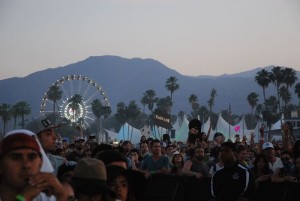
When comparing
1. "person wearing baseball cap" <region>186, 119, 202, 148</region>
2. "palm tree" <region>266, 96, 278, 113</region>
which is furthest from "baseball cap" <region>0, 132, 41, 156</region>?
"palm tree" <region>266, 96, 278, 113</region>

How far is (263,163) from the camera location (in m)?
9.83

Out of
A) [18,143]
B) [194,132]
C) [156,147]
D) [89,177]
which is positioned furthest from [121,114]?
[18,143]

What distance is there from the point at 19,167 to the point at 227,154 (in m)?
5.56

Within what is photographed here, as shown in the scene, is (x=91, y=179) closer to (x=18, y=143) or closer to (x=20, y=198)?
(x=18, y=143)

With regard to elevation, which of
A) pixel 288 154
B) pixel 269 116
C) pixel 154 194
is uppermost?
pixel 269 116

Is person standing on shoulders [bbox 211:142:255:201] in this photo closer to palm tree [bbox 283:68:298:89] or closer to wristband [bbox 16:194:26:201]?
wristband [bbox 16:194:26:201]

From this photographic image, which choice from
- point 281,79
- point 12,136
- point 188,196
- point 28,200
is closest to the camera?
point 28,200

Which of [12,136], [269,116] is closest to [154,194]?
[12,136]

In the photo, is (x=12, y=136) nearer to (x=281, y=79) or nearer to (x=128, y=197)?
(x=128, y=197)

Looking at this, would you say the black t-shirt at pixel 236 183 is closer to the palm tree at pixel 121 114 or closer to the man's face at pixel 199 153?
the man's face at pixel 199 153

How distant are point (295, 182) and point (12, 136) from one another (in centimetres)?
587

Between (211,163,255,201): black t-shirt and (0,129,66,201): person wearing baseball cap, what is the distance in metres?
5.43

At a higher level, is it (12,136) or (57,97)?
(57,97)

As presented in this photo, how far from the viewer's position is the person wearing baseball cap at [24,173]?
3145 millimetres
